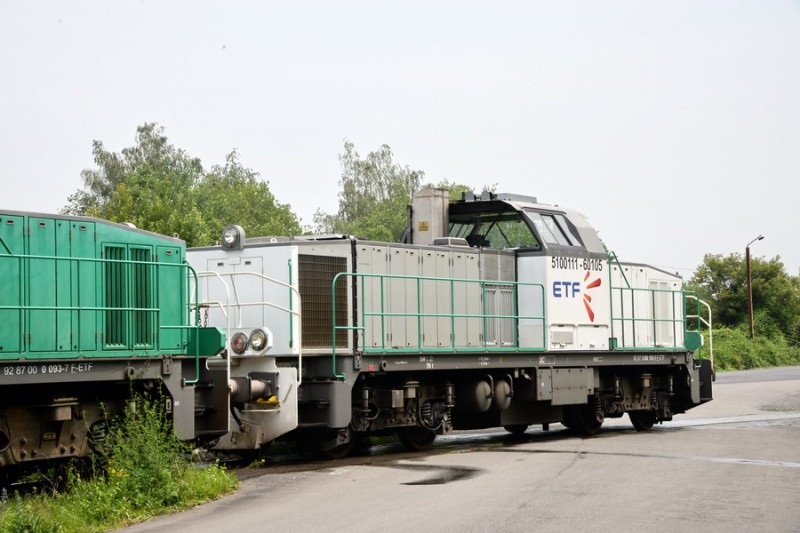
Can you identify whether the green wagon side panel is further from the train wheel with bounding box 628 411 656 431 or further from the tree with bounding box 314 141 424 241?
the tree with bounding box 314 141 424 241

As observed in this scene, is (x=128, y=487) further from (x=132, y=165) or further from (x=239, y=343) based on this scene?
(x=132, y=165)

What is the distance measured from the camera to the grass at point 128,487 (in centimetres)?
942

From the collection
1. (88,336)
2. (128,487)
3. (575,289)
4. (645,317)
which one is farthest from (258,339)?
(645,317)

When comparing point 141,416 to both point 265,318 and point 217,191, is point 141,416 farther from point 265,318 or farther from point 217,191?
→ point 217,191

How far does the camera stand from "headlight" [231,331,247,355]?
46.0ft

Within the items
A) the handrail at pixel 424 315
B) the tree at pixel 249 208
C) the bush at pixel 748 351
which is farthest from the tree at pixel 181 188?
the handrail at pixel 424 315

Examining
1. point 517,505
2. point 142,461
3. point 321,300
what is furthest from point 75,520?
point 321,300

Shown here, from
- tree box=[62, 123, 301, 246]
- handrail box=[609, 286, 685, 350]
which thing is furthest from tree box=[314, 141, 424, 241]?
handrail box=[609, 286, 685, 350]

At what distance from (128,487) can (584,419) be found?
34.9 feet

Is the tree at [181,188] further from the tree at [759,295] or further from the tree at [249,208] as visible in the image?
the tree at [759,295]

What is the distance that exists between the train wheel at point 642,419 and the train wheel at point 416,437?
220 inches

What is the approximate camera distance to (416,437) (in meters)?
16.5

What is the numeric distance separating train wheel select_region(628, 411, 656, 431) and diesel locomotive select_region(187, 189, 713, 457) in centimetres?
3

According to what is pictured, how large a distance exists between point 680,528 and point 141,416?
5.65 meters
